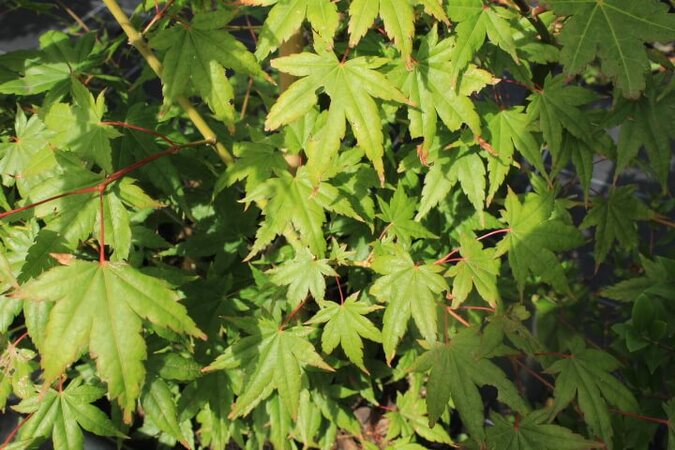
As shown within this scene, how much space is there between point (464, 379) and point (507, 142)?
583mm

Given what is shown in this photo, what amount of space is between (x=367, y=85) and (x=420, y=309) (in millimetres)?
522

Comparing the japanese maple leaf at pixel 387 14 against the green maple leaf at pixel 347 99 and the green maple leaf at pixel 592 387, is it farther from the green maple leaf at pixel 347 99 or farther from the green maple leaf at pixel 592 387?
the green maple leaf at pixel 592 387

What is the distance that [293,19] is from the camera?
1169 mm

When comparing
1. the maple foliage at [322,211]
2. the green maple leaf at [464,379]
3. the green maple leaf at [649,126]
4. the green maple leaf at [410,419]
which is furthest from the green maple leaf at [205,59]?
the green maple leaf at [410,419]

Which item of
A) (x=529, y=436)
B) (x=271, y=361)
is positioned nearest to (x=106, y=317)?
(x=271, y=361)

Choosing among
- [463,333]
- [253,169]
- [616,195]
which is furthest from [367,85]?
[616,195]

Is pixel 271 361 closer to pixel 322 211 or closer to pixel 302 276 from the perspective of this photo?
pixel 302 276

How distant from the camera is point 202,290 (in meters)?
1.71

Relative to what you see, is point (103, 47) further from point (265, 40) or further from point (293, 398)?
point (293, 398)

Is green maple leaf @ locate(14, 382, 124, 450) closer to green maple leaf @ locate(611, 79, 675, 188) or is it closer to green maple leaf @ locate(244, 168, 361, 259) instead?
green maple leaf @ locate(244, 168, 361, 259)

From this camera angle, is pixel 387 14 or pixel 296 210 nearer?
pixel 387 14

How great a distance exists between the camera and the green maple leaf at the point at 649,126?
4.33 feet

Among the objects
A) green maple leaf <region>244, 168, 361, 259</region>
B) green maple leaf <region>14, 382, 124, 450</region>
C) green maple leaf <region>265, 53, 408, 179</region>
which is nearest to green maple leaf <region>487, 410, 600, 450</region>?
green maple leaf <region>244, 168, 361, 259</region>

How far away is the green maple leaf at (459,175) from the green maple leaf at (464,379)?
34 cm
